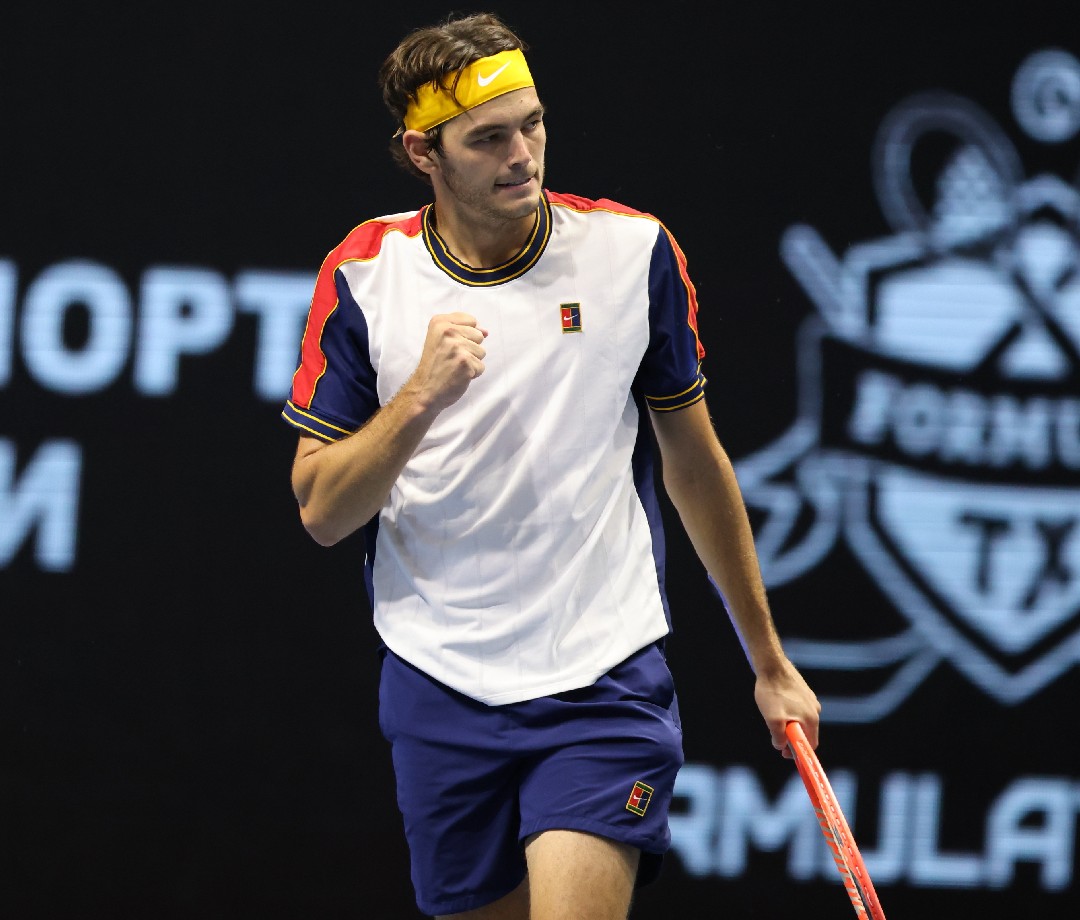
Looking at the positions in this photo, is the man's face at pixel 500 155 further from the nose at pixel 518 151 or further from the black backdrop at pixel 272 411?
the black backdrop at pixel 272 411

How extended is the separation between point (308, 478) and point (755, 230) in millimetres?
2131

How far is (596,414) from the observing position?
2.69 metres

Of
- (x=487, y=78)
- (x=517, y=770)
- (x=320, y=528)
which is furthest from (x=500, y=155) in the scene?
(x=517, y=770)

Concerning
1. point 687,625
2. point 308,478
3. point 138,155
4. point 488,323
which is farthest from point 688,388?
point 138,155

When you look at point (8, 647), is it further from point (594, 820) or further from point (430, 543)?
point (594, 820)

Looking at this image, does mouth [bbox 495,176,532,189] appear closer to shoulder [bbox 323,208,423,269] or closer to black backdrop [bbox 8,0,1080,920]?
shoulder [bbox 323,208,423,269]

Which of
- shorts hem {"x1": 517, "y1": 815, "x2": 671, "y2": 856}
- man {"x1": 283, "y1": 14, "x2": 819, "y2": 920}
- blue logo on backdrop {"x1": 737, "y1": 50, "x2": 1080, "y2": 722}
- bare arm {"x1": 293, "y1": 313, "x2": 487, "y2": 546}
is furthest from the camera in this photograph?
blue logo on backdrop {"x1": 737, "y1": 50, "x2": 1080, "y2": 722}

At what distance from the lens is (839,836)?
2.63 meters

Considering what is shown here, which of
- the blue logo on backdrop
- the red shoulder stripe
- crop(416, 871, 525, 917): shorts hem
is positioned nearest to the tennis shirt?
the red shoulder stripe

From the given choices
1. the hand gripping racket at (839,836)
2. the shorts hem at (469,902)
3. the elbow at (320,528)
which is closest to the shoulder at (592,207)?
the elbow at (320,528)

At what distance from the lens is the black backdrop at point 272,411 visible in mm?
4203

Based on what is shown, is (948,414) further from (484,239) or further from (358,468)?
(358,468)

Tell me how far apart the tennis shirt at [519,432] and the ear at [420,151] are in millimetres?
121

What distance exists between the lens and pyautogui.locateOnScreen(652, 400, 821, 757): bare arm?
9.16 ft
